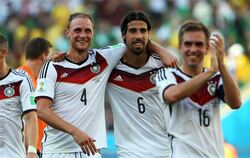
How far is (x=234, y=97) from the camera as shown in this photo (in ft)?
27.9

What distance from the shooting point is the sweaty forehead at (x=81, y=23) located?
1021 cm

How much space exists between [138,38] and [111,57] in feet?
1.75

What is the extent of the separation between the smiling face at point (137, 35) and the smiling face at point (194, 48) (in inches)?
55.5

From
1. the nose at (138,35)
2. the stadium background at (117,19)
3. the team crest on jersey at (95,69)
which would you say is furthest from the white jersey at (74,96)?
the stadium background at (117,19)

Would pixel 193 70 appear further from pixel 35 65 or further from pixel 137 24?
pixel 35 65

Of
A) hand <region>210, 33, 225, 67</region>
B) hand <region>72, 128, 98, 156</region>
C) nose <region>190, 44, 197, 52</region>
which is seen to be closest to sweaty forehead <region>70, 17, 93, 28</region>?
hand <region>72, 128, 98, 156</region>

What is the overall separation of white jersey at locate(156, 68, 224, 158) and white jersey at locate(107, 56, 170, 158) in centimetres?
139

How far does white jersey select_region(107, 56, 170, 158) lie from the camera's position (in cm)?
1025

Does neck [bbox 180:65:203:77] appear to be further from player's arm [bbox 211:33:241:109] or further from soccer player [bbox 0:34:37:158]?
soccer player [bbox 0:34:37:158]

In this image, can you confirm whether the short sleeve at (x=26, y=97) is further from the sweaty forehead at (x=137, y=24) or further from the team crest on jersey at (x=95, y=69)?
the sweaty forehead at (x=137, y=24)

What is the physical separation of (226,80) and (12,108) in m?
3.06

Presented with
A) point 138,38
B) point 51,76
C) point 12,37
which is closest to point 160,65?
point 138,38

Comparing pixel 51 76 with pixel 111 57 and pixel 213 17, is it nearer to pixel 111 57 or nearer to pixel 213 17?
pixel 111 57

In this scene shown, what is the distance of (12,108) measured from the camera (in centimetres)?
1050
